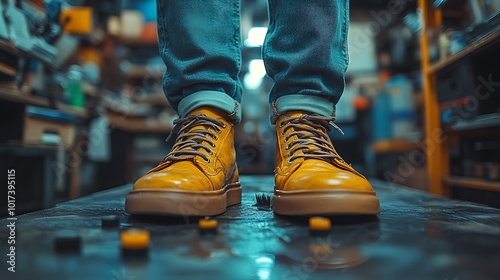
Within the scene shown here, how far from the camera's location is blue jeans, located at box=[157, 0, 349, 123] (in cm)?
69

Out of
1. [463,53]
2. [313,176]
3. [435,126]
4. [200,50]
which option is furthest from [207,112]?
[435,126]

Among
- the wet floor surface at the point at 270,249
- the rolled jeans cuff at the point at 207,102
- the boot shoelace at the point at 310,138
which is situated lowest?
the wet floor surface at the point at 270,249

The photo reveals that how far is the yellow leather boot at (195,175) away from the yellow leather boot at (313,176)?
10cm

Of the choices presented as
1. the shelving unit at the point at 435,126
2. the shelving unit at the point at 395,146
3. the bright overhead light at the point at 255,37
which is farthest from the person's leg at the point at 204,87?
the bright overhead light at the point at 255,37

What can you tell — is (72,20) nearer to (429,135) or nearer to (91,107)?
(91,107)

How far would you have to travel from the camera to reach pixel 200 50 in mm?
691

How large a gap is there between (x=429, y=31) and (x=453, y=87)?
1.23ft

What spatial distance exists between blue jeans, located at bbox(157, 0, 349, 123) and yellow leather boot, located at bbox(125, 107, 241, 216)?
39 millimetres

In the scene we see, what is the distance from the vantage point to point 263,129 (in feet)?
11.6

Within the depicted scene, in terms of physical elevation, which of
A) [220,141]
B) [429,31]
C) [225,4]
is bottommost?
[220,141]

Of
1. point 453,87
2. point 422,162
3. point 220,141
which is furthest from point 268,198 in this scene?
point 422,162

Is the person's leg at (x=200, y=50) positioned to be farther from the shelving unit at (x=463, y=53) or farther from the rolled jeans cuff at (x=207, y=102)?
the shelving unit at (x=463, y=53)

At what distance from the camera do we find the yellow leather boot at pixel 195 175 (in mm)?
554

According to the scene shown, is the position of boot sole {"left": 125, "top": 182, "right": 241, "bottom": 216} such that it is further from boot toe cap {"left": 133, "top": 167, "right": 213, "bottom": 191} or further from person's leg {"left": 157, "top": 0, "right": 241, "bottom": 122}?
person's leg {"left": 157, "top": 0, "right": 241, "bottom": 122}
